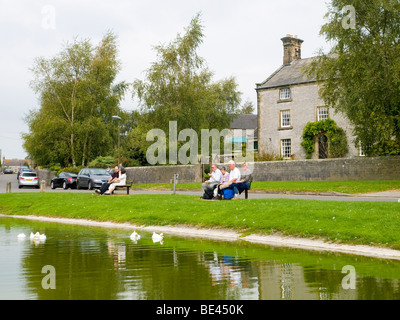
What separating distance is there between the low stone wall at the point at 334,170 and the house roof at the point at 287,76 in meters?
14.3

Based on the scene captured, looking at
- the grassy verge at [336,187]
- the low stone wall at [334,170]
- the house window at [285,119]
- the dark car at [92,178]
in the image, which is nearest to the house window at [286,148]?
the house window at [285,119]

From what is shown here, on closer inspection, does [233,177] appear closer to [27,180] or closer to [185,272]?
[185,272]

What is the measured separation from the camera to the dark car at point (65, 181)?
41.8 metres

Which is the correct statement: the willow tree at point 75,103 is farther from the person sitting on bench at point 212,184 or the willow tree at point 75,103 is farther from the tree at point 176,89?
the person sitting on bench at point 212,184

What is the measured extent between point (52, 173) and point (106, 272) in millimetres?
51050

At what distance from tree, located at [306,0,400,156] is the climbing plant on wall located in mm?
13554

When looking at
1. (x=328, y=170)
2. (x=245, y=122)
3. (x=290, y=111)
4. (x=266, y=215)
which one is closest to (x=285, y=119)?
(x=290, y=111)

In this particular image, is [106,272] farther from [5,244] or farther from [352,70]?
[352,70]

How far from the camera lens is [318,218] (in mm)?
13180

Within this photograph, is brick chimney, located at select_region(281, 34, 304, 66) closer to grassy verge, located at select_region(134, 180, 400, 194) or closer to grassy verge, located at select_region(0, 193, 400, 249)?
grassy verge, located at select_region(134, 180, 400, 194)

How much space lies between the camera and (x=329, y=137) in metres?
45.8

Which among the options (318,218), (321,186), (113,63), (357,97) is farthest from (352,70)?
(113,63)

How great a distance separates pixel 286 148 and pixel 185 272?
139ft

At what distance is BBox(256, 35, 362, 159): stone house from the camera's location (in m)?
47.2
